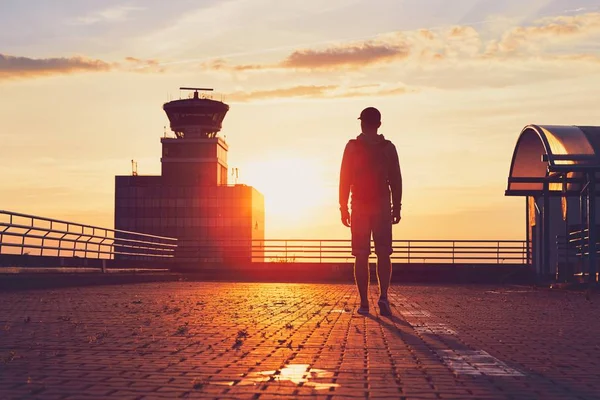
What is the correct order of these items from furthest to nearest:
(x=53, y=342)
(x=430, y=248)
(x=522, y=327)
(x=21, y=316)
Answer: (x=430, y=248) < (x=21, y=316) < (x=522, y=327) < (x=53, y=342)

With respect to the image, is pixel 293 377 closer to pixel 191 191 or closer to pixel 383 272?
pixel 383 272

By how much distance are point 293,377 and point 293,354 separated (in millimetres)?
1165

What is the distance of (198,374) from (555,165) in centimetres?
1950

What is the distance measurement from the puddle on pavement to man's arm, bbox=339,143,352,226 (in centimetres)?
486

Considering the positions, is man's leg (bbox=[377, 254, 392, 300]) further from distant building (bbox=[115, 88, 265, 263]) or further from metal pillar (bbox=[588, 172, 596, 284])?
distant building (bbox=[115, 88, 265, 263])

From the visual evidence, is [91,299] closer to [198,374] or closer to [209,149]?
[198,374]

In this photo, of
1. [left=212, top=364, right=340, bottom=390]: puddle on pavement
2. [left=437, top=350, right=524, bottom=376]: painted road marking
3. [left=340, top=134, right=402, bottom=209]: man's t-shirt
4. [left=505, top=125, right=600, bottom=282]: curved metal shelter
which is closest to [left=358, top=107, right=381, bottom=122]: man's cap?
[left=340, top=134, right=402, bottom=209]: man's t-shirt

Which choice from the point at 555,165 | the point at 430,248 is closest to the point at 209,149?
the point at 430,248

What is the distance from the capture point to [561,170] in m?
23.8

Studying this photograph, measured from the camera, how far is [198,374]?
5.55 meters

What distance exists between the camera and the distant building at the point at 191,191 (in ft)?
487

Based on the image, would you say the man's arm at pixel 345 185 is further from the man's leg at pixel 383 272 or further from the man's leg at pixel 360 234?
the man's leg at pixel 383 272

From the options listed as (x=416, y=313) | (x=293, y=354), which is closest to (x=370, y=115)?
(x=416, y=313)

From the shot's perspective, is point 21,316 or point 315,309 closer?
point 21,316
